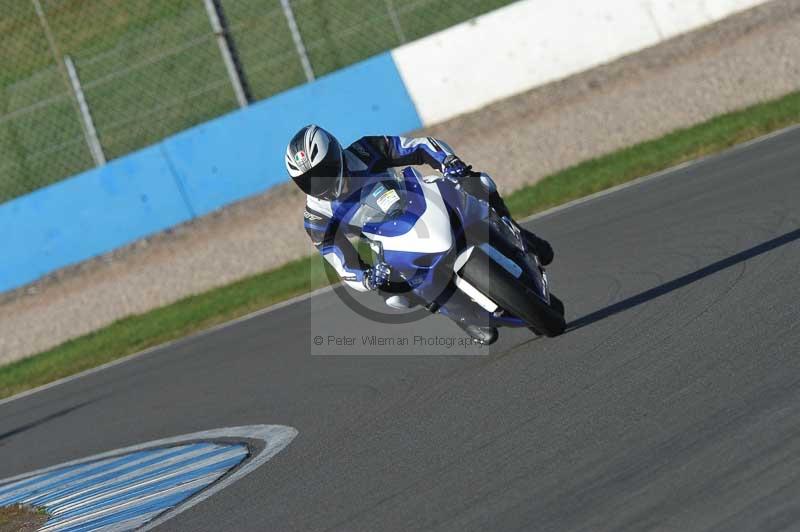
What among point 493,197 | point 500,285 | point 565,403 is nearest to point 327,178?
point 493,197

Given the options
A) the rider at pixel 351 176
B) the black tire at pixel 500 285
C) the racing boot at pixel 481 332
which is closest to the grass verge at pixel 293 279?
the rider at pixel 351 176

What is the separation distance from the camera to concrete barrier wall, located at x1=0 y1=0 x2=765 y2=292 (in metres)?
16.6

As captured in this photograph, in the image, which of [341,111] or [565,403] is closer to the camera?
[565,403]

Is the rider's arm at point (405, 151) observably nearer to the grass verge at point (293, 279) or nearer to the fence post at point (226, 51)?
the grass verge at point (293, 279)

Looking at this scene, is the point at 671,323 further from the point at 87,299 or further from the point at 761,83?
the point at 87,299

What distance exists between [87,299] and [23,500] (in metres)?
9.10

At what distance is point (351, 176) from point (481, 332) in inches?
49.1

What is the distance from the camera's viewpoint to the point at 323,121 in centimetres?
1667

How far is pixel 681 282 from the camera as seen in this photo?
310 inches

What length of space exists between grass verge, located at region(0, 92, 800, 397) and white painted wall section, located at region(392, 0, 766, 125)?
2.78 meters

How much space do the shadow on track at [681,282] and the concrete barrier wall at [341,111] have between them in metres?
9.03

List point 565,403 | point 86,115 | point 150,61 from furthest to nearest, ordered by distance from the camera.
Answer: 1. point 150,61
2. point 86,115
3. point 565,403

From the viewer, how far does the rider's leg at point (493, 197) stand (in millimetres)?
7188

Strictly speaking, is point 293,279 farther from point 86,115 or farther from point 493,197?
point 493,197
